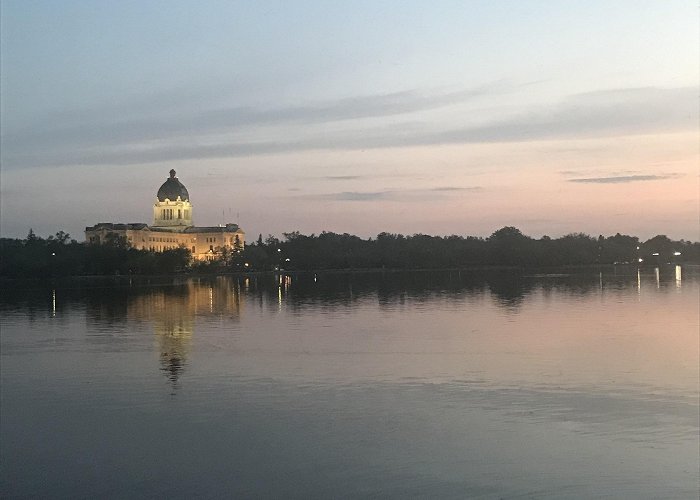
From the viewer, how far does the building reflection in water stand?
24906 millimetres

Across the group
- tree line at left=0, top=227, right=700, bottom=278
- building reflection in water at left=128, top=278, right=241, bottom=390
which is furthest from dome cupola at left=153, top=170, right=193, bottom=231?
building reflection in water at left=128, top=278, right=241, bottom=390

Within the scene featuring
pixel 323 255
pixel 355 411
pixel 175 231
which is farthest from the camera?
pixel 175 231

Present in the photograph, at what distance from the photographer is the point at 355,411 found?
57.1 ft

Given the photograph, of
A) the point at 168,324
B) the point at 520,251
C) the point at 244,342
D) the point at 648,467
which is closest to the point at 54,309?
the point at 168,324

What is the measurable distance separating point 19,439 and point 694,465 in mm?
11041

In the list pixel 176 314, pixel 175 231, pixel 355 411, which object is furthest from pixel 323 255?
pixel 355 411

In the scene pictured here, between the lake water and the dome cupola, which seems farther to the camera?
the dome cupola

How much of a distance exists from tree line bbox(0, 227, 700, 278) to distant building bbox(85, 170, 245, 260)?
216 inches

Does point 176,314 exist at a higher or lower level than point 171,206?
lower

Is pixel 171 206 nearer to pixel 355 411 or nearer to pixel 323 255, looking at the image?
pixel 323 255

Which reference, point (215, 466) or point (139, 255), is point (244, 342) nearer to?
point (215, 466)

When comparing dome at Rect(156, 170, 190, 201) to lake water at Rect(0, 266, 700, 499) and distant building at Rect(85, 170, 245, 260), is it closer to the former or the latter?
distant building at Rect(85, 170, 245, 260)

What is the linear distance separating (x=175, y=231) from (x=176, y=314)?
376 ft

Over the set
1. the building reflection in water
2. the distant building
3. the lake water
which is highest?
the distant building
